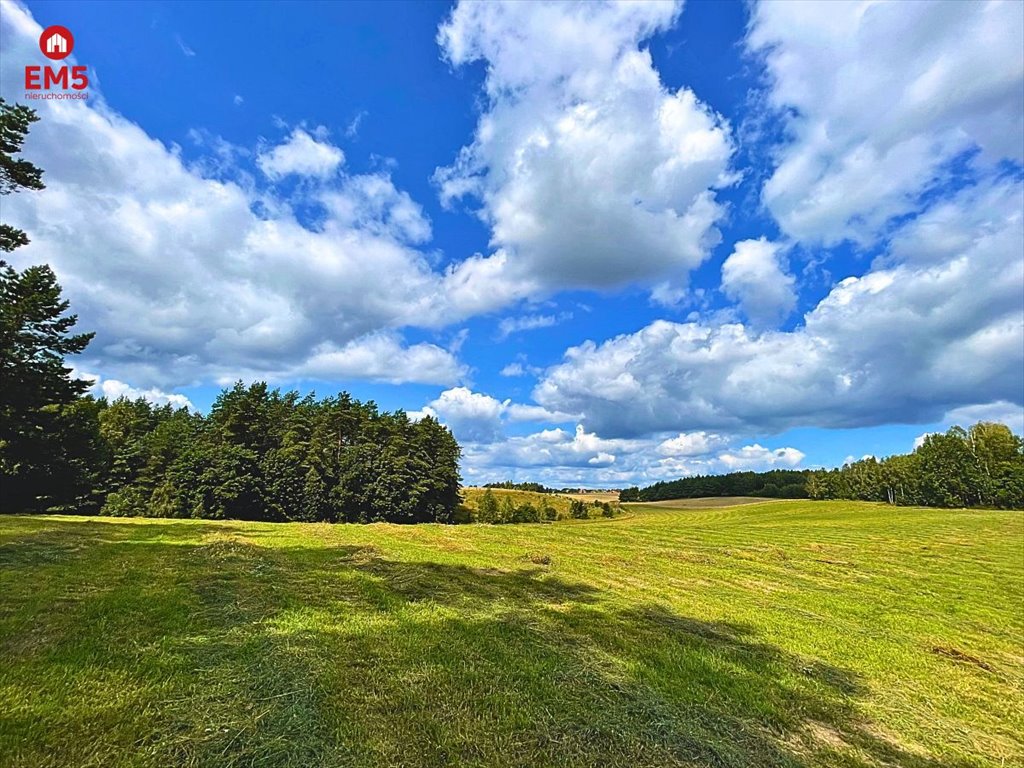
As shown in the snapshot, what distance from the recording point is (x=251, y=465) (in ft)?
160

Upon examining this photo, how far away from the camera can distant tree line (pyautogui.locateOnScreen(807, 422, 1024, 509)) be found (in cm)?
7550

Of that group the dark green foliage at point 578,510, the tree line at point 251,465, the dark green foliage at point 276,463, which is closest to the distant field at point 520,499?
the dark green foliage at point 578,510

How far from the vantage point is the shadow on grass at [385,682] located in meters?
4.59

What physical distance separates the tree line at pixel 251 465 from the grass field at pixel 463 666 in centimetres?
2596

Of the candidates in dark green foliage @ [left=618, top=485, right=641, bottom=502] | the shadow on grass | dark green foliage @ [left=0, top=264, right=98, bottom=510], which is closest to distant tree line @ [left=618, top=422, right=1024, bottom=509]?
dark green foliage @ [left=618, top=485, right=641, bottom=502]

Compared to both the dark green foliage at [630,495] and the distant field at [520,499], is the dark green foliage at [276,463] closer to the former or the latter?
the distant field at [520,499]

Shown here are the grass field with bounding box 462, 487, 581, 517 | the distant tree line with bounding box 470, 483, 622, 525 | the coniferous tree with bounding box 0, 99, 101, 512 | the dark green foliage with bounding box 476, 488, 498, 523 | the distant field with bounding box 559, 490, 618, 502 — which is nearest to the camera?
the coniferous tree with bounding box 0, 99, 101, 512

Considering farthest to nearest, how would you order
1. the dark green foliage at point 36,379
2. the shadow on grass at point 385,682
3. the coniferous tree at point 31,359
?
the dark green foliage at point 36,379 → the coniferous tree at point 31,359 → the shadow on grass at point 385,682

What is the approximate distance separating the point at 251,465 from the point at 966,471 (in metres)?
97.7

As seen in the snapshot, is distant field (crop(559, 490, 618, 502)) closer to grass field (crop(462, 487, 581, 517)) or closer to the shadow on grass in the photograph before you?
grass field (crop(462, 487, 581, 517))

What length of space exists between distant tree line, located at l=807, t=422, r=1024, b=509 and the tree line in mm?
75475

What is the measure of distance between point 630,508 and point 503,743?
310 feet

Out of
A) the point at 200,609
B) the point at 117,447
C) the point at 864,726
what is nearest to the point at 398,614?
the point at 200,609

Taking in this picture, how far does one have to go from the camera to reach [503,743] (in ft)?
15.9
